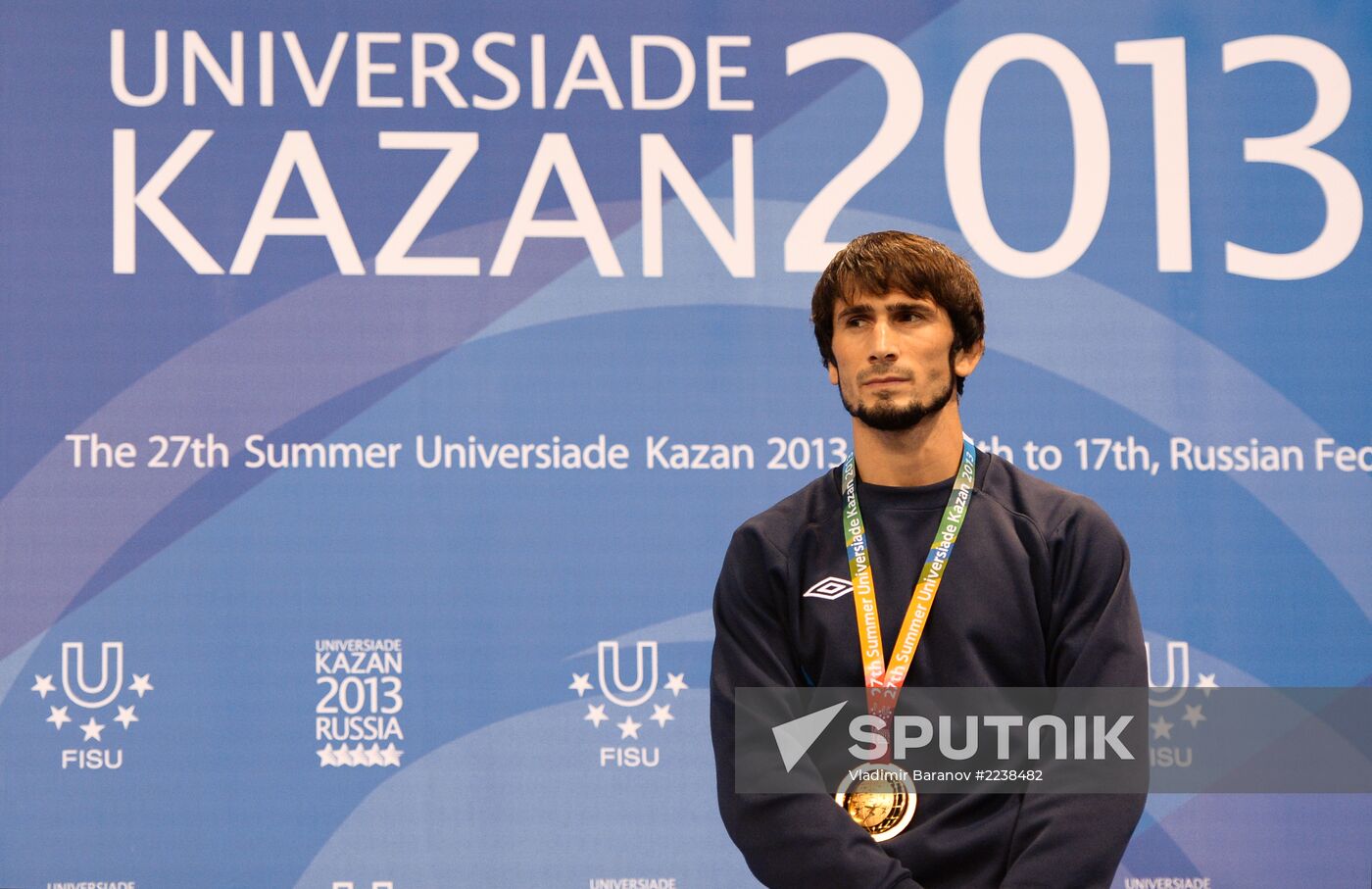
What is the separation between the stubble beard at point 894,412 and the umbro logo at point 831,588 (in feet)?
0.74

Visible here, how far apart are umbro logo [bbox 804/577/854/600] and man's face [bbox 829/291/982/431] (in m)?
0.23

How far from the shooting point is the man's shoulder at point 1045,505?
6.76 ft

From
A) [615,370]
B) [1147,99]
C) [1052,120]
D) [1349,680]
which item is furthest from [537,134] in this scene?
[1349,680]

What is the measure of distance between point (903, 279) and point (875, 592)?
45cm

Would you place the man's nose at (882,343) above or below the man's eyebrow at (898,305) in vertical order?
below

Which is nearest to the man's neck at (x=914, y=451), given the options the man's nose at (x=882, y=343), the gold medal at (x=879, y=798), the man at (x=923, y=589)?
the man at (x=923, y=589)

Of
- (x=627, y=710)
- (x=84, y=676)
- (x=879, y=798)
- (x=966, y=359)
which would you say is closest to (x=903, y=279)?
(x=966, y=359)

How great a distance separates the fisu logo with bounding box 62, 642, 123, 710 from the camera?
3.27 metres

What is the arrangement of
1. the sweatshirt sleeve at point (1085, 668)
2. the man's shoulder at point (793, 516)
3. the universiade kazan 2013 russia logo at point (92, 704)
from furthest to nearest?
the universiade kazan 2013 russia logo at point (92, 704), the man's shoulder at point (793, 516), the sweatshirt sleeve at point (1085, 668)

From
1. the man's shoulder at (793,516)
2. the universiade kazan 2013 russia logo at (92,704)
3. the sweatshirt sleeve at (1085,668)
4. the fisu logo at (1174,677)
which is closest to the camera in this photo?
the sweatshirt sleeve at (1085,668)

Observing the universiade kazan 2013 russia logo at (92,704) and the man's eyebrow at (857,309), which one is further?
the universiade kazan 2013 russia logo at (92,704)

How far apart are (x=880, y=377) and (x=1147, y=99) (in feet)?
6.02

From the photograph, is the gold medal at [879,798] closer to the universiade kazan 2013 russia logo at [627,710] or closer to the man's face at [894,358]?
the man's face at [894,358]

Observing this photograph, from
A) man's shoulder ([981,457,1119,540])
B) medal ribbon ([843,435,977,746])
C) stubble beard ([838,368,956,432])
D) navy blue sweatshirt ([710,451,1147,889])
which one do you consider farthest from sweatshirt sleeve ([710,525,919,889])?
man's shoulder ([981,457,1119,540])
